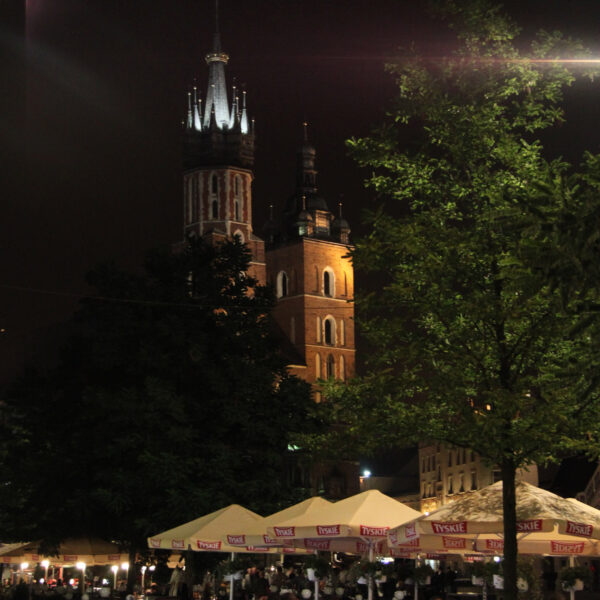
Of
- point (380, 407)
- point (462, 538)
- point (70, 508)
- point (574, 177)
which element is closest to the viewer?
point (574, 177)

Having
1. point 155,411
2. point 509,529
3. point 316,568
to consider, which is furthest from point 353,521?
point 155,411

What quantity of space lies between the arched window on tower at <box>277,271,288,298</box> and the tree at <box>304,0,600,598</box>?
92.9m

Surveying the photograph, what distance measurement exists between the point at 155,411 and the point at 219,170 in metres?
71.9

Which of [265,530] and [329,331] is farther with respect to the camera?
[329,331]

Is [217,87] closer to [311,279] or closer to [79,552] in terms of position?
[311,279]

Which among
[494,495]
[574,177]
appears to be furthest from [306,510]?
[574,177]

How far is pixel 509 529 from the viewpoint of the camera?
17266 millimetres

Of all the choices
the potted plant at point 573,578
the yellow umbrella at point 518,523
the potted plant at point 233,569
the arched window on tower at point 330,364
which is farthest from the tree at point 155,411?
the arched window on tower at point 330,364

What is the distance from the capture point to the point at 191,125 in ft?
352

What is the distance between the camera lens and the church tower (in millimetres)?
105000

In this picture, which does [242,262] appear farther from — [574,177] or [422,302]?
[574,177]

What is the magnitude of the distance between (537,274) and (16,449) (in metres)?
30.3

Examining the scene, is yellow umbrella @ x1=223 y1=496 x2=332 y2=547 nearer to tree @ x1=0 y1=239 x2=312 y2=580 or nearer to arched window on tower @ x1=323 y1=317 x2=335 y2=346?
tree @ x1=0 y1=239 x2=312 y2=580

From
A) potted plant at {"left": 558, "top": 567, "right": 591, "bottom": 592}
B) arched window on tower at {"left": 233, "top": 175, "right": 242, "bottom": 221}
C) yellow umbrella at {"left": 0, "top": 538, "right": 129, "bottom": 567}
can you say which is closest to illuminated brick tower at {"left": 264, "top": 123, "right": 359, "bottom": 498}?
arched window on tower at {"left": 233, "top": 175, "right": 242, "bottom": 221}
